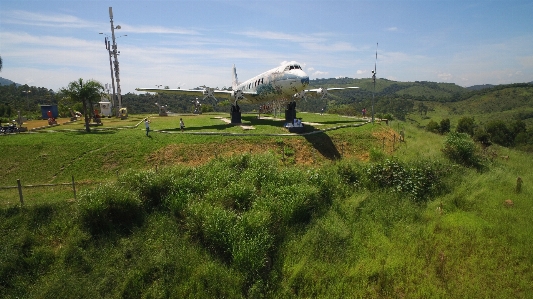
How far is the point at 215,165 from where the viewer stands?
68.8 ft

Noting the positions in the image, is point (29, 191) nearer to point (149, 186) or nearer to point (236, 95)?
point (149, 186)

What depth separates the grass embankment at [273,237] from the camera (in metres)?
12.8

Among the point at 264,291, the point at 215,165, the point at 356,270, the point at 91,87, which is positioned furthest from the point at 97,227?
the point at 91,87

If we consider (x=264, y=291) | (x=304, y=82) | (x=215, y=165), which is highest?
(x=304, y=82)

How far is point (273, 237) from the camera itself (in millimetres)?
15039

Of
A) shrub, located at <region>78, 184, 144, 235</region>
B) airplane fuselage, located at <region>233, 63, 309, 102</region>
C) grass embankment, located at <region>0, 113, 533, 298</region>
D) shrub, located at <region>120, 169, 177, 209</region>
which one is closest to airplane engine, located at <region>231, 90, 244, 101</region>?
airplane fuselage, located at <region>233, 63, 309, 102</region>

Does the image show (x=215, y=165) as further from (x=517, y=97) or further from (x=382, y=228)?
(x=517, y=97)

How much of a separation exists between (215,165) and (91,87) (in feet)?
63.2

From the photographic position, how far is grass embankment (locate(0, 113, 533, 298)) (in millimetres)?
12828

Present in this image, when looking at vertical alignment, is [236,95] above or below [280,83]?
below

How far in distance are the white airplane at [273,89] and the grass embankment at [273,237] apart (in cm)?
1268

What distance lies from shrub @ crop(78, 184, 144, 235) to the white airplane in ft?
64.2

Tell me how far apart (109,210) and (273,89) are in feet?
73.2

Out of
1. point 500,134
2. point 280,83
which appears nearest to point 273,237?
point 280,83
